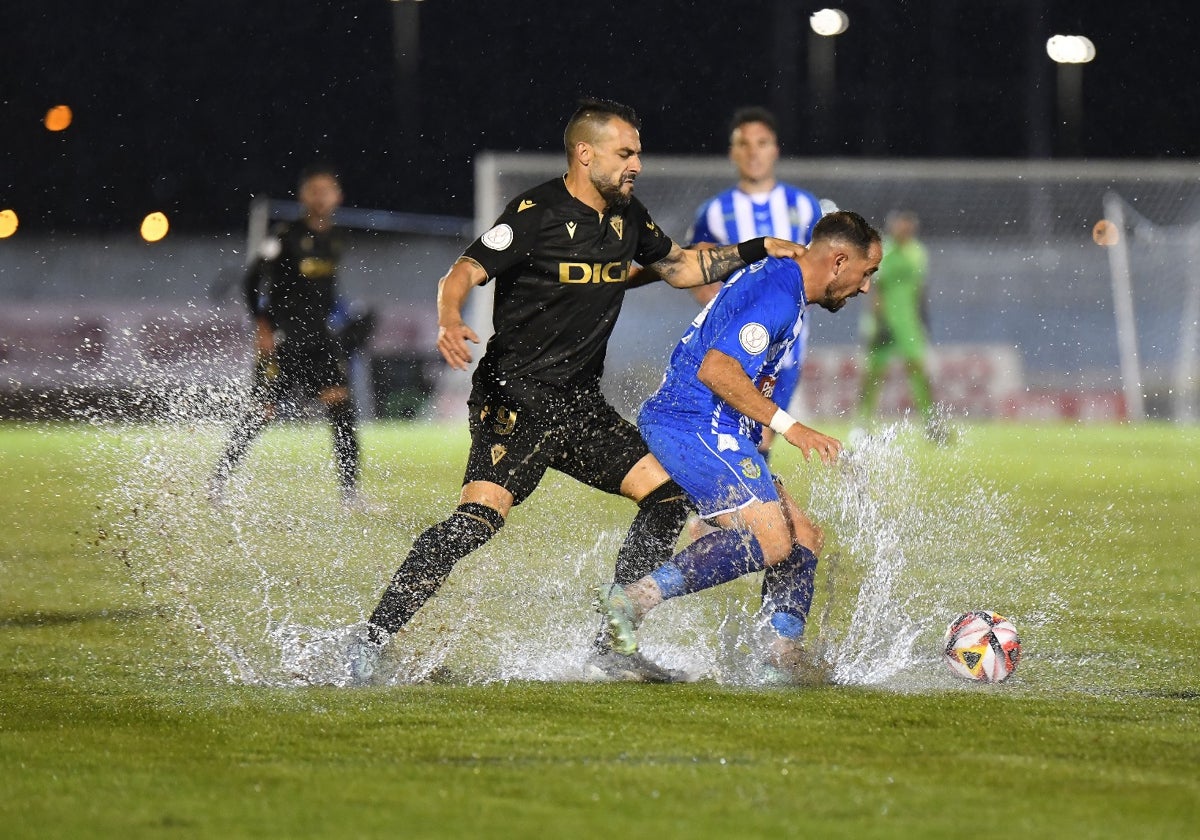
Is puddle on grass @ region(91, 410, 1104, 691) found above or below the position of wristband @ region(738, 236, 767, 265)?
below

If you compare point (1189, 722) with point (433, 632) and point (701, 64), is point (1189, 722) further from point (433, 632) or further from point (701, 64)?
point (701, 64)

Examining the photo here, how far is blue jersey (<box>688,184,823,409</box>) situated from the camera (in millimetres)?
9109

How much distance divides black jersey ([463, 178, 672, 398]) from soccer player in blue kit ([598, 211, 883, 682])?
34 centimetres

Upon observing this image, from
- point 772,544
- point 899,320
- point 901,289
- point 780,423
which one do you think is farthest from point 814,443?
point 901,289

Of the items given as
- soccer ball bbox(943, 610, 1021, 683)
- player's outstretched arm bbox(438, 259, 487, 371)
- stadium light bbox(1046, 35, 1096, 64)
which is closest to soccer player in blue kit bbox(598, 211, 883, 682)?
soccer ball bbox(943, 610, 1021, 683)

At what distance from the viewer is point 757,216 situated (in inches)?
360

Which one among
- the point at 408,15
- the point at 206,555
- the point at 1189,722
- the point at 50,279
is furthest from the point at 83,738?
the point at 408,15

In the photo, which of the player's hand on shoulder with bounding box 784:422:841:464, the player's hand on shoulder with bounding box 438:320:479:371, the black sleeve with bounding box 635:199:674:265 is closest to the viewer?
the player's hand on shoulder with bounding box 438:320:479:371

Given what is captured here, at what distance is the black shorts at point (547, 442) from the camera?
18.8 ft

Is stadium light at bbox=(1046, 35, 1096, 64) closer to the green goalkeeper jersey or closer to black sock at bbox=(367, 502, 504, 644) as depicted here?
the green goalkeeper jersey

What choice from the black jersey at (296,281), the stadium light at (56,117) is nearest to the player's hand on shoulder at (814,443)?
the black jersey at (296,281)

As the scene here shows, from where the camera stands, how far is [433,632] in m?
5.91

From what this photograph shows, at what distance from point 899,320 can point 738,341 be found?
12.5 m

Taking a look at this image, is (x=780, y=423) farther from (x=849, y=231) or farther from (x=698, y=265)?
(x=698, y=265)
